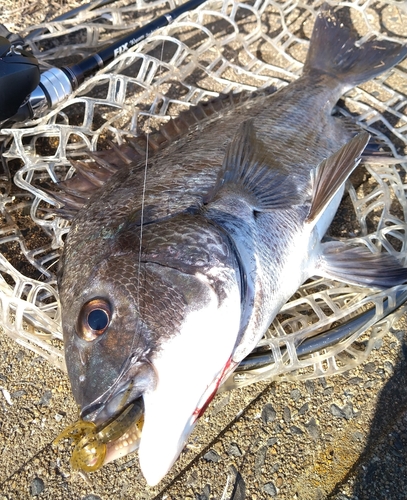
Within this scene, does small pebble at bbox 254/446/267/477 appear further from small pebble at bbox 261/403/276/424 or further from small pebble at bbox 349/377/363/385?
small pebble at bbox 349/377/363/385

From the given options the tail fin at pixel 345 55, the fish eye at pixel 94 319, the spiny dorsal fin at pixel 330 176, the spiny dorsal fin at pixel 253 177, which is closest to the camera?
the fish eye at pixel 94 319

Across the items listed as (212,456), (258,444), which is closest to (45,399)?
(212,456)

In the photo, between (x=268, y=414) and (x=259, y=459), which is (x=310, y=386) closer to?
(x=268, y=414)

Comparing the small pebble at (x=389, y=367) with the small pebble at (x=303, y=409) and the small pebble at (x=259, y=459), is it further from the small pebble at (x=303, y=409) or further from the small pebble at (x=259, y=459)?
the small pebble at (x=259, y=459)

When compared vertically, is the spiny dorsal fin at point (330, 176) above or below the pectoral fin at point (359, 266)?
above

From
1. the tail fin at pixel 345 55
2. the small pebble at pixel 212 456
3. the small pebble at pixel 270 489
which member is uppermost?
the tail fin at pixel 345 55

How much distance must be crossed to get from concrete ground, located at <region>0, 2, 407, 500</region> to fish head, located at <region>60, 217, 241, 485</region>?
2.98 feet

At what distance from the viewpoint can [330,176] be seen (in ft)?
7.28

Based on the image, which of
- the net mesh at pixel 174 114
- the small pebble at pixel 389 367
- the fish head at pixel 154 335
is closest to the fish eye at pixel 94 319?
the fish head at pixel 154 335

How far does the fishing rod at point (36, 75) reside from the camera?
7.96 feet

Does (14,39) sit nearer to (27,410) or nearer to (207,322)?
(27,410)

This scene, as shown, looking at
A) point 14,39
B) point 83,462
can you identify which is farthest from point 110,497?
point 14,39

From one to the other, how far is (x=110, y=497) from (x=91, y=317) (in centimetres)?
125

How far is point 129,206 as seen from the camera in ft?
6.31
